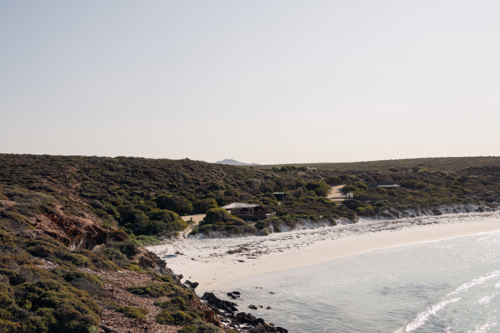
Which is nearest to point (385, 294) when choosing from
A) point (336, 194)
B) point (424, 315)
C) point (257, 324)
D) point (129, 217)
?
point (424, 315)

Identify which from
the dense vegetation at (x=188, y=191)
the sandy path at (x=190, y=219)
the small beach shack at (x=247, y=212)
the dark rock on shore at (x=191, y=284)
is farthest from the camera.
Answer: the small beach shack at (x=247, y=212)

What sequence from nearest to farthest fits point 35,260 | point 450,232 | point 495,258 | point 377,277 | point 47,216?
point 35,260
point 47,216
point 377,277
point 495,258
point 450,232

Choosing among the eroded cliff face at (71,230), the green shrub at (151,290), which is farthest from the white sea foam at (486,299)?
the eroded cliff face at (71,230)

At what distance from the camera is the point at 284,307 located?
14.0 meters

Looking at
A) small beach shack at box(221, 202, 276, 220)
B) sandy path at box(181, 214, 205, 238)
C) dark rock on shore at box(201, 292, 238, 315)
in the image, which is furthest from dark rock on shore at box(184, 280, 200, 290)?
small beach shack at box(221, 202, 276, 220)

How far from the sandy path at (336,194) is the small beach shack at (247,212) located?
1487 centimetres

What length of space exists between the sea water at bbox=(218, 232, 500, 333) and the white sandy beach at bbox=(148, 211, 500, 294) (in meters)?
1.33

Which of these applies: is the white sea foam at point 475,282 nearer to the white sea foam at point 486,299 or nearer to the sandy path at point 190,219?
the white sea foam at point 486,299

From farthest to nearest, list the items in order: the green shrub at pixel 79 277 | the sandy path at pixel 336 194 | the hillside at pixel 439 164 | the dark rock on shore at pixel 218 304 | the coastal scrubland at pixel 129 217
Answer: the hillside at pixel 439 164, the sandy path at pixel 336 194, the dark rock on shore at pixel 218 304, the green shrub at pixel 79 277, the coastal scrubland at pixel 129 217

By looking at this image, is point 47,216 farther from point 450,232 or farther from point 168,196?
point 450,232

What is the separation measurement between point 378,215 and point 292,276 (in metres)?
20.6

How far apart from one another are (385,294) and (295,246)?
367 inches

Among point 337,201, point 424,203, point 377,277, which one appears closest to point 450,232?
point 424,203

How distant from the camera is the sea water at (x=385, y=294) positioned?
12.8 meters
